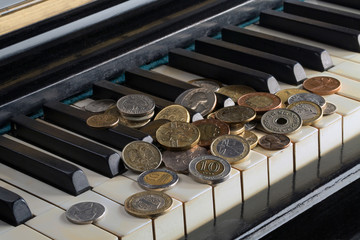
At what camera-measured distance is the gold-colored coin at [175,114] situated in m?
→ 2.90

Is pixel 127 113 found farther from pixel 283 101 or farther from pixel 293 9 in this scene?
pixel 293 9

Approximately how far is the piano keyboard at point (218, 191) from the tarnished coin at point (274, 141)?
0.7 inches

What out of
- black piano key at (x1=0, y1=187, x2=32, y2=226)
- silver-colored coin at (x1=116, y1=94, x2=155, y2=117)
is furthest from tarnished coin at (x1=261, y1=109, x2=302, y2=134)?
black piano key at (x1=0, y1=187, x2=32, y2=226)

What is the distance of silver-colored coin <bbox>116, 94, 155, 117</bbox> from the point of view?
2.92 metres

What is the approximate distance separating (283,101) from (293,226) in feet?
1.83

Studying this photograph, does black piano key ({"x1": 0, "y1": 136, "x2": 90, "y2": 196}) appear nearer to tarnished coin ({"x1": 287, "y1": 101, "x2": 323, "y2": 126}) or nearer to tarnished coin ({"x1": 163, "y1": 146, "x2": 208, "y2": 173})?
tarnished coin ({"x1": 163, "y1": 146, "x2": 208, "y2": 173})

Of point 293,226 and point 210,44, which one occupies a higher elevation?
point 210,44

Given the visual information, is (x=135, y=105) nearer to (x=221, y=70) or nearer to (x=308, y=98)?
(x=221, y=70)

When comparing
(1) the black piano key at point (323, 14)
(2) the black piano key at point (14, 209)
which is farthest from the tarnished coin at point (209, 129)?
(1) the black piano key at point (323, 14)

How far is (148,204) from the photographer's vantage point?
244cm

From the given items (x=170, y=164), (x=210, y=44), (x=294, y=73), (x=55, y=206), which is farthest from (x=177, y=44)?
(x=55, y=206)

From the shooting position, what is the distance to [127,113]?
2.93 m

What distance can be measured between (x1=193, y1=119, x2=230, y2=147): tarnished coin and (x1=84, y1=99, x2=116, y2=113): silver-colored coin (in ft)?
1.27

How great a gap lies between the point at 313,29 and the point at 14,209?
1735mm
